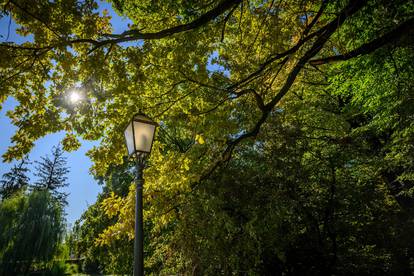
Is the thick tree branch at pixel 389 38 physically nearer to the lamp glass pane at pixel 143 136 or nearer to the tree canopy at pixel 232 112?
the tree canopy at pixel 232 112

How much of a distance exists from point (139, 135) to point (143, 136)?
0.05m

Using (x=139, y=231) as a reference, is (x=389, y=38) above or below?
above

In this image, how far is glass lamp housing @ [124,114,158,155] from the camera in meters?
3.64

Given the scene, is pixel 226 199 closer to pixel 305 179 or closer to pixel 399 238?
pixel 305 179

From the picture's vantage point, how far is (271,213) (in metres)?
5.56

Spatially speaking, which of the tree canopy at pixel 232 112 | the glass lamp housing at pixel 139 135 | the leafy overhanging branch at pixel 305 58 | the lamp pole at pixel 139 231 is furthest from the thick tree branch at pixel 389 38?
the lamp pole at pixel 139 231

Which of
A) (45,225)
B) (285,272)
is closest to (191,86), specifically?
(285,272)

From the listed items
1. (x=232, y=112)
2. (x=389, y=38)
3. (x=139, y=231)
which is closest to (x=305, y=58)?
(x=389, y=38)

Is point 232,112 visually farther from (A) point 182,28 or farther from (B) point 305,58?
(A) point 182,28

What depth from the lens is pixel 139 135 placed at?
368 centimetres

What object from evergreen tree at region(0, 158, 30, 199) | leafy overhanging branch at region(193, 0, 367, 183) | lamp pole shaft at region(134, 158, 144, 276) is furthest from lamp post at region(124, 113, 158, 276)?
evergreen tree at region(0, 158, 30, 199)

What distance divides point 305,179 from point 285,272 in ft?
7.79

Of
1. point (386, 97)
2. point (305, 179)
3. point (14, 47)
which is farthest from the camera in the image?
point (305, 179)

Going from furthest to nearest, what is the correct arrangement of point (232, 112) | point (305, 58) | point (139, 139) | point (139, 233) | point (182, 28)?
point (232, 112)
point (305, 58)
point (182, 28)
point (139, 139)
point (139, 233)
